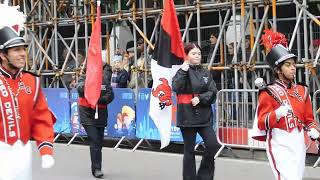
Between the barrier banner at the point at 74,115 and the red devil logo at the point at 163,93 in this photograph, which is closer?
the red devil logo at the point at 163,93

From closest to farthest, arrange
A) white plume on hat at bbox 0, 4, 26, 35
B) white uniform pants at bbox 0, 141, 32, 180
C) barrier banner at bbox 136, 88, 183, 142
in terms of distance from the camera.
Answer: white uniform pants at bbox 0, 141, 32, 180 < white plume on hat at bbox 0, 4, 26, 35 < barrier banner at bbox 136, 88, 183, 142

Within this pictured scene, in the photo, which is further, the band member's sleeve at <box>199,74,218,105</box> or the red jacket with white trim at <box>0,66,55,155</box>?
the band member's sleeve at <box>199,74,218,105</box>

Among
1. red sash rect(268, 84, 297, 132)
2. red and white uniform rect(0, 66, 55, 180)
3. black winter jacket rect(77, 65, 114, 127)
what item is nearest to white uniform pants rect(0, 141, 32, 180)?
red and white uniform rect(0, 66, 55, 180)

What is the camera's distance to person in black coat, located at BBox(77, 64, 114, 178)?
10.5m

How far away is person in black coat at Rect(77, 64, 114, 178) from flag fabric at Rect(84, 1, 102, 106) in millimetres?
156

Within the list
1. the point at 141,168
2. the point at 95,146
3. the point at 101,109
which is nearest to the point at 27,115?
the point at 95,146

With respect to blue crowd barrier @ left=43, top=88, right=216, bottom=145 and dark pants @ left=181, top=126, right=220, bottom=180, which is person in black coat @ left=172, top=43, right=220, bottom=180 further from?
blue crowd barrier @ left=43, top=88, right=216, bottom=145

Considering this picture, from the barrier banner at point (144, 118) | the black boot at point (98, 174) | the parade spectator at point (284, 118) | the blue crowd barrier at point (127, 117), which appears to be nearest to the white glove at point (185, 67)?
the parade spectator at point (284, 118)

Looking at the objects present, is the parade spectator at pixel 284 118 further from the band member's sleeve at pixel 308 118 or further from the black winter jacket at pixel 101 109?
the black winter jacket at pixel 101 109

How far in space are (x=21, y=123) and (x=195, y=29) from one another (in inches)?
363

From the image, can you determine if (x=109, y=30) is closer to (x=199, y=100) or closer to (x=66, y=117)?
(x=66, y=117)

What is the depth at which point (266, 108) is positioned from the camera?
6785 millimetres

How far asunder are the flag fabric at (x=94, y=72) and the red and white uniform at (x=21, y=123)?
4.51 meters

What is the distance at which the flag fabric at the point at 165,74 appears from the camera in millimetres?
9320
